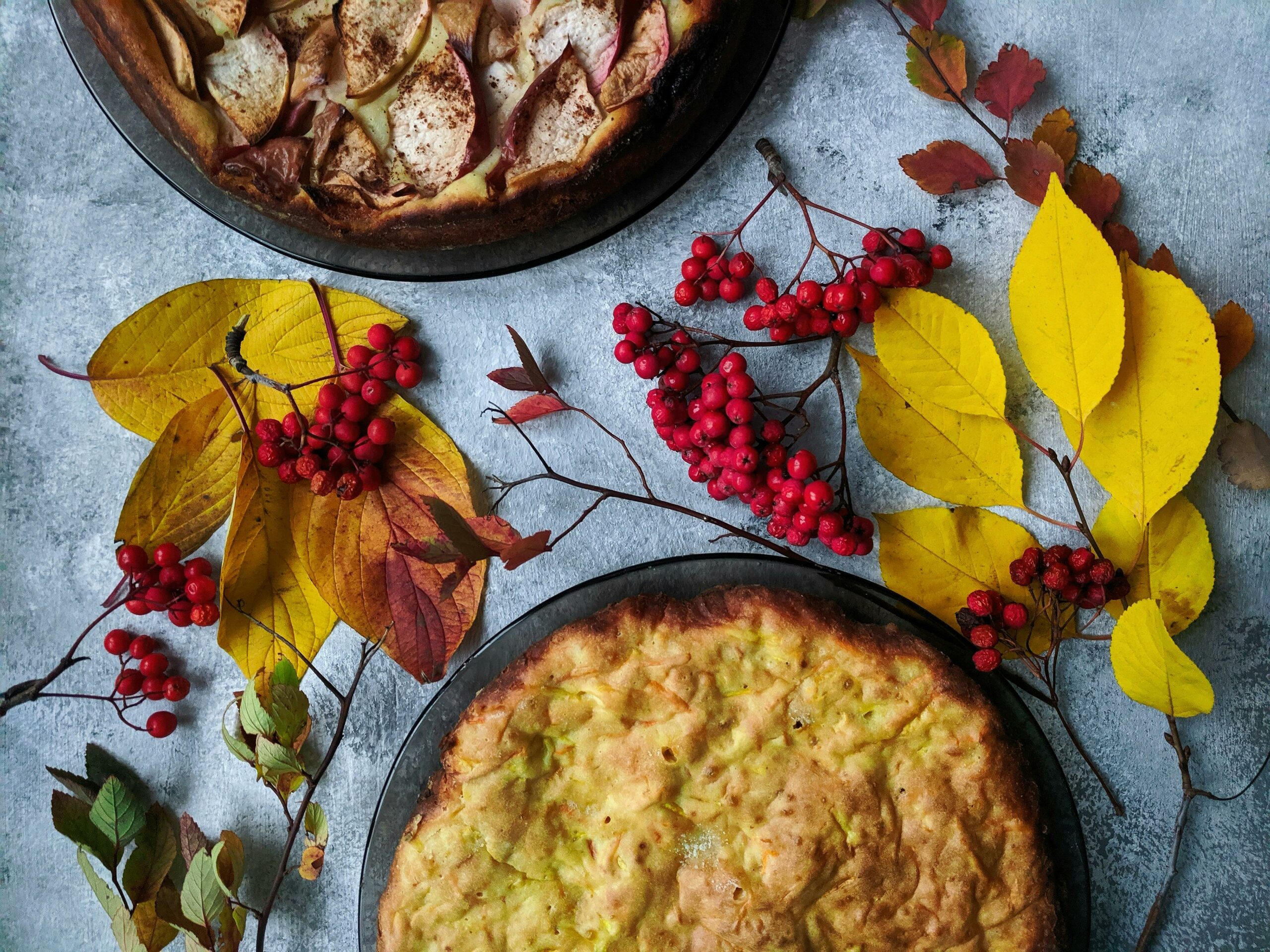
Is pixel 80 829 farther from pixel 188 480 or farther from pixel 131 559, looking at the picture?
pixel 188 480

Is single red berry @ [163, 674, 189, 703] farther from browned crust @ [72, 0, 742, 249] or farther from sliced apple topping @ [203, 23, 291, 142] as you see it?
sliced apple topping @ [203, 23, 291, 142]

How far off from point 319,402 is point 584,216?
26.5 inches

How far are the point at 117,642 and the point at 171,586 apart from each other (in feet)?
0.55

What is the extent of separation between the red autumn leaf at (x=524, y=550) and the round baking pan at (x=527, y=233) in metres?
0.55

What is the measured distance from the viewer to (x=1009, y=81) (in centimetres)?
172

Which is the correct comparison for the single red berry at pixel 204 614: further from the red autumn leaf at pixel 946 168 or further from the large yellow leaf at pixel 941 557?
the red autumn leaf at pixel 946 168

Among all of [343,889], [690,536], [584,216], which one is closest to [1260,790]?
[690,536]

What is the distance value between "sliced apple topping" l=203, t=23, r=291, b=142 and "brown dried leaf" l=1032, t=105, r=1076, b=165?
1.50m

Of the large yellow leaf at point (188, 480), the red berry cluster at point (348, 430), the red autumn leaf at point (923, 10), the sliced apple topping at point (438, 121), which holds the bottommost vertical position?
the large yellow leaf at point (188, 480)

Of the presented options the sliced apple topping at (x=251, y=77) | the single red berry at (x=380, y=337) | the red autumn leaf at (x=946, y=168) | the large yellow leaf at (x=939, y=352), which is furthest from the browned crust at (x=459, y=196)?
the large yellow leaf at (x=939, y=352)

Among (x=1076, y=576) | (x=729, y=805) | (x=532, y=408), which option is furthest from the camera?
(x=532, y=408)

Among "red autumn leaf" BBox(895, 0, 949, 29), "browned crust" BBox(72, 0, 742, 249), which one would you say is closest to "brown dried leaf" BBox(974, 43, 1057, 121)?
"red autumn leaf" BBox(895, 0, 949, 29)

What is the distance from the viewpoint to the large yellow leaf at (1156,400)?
1.63m

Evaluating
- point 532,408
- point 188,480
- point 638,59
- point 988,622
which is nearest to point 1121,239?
point 988,622
